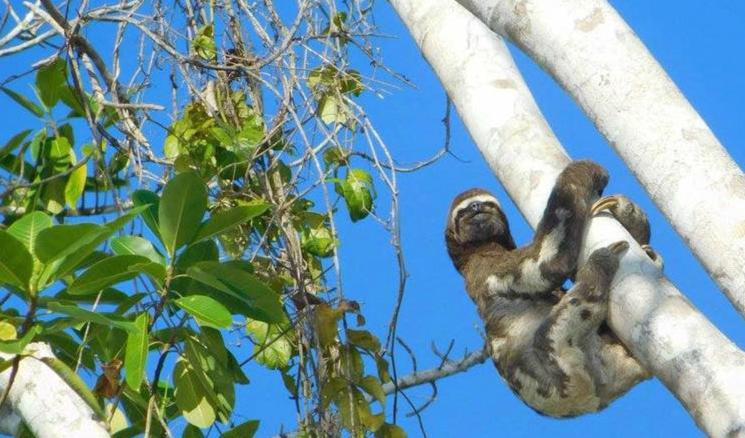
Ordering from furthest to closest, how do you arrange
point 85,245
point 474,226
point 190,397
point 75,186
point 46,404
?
point 474,226 → point 75,186 → point 190,397 → point 85,245 → point 46,404

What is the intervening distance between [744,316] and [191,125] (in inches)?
128

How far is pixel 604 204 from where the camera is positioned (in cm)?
491

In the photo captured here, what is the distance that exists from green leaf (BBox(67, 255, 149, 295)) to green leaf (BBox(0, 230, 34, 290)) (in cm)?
22

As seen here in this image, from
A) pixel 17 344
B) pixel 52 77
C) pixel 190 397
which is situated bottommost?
pixel 17 344

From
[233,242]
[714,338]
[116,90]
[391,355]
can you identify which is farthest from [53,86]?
[714,338]

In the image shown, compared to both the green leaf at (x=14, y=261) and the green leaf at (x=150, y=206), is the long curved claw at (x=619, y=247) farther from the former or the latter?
the green leaf at (x=14, y=261)

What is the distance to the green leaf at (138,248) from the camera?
4137mm

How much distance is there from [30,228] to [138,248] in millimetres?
500

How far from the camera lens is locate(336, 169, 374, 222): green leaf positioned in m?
5.37

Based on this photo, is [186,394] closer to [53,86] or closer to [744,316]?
[53,86]

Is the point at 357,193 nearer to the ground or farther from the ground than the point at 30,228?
farther from the ground

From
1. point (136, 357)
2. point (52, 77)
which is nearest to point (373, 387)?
point (136, 357)

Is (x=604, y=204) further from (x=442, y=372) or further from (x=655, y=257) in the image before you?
(x=442, y=372)

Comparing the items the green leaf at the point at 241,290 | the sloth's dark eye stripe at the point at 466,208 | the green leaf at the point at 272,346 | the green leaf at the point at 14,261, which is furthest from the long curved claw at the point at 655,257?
the green leaf at the point at 14,261
